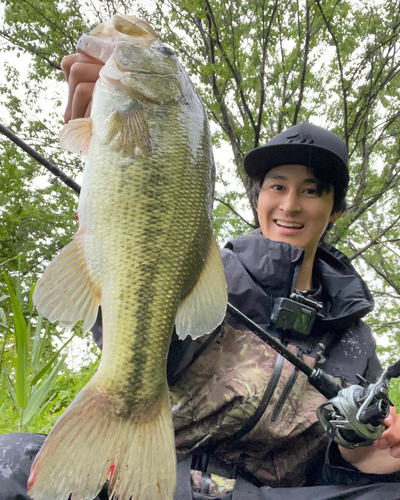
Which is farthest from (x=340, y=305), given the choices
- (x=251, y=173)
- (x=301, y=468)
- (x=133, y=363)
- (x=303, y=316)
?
(x=133, y=363)

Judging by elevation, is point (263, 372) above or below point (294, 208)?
below

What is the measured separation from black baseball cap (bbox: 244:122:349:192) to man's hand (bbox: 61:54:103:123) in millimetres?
1472

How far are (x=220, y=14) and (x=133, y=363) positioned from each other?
565cm

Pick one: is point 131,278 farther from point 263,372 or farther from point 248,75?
point 248,75

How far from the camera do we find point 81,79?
160 cm

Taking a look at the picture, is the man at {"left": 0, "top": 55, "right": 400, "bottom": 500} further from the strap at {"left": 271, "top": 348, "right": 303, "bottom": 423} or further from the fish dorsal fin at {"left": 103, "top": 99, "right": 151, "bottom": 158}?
the fish dorsal fin at {"left": 103, "top": 99, "right": 151, "bottom": 158}

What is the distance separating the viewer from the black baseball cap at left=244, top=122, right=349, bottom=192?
2771mm

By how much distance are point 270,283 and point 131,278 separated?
4.25 ft

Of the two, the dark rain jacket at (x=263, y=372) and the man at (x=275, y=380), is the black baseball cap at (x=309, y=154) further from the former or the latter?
the dark rain jacket at (x=263, y=372)

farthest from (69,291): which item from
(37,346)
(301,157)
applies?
(301,157)

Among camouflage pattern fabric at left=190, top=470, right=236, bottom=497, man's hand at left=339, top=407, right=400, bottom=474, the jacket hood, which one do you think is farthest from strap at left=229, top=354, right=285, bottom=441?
man's hand at left=339, top=407, right=400, bottom=474

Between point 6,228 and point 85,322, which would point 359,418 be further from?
point 6,228

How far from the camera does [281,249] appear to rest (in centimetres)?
245

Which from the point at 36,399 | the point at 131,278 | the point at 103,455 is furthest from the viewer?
the point at 36,399
